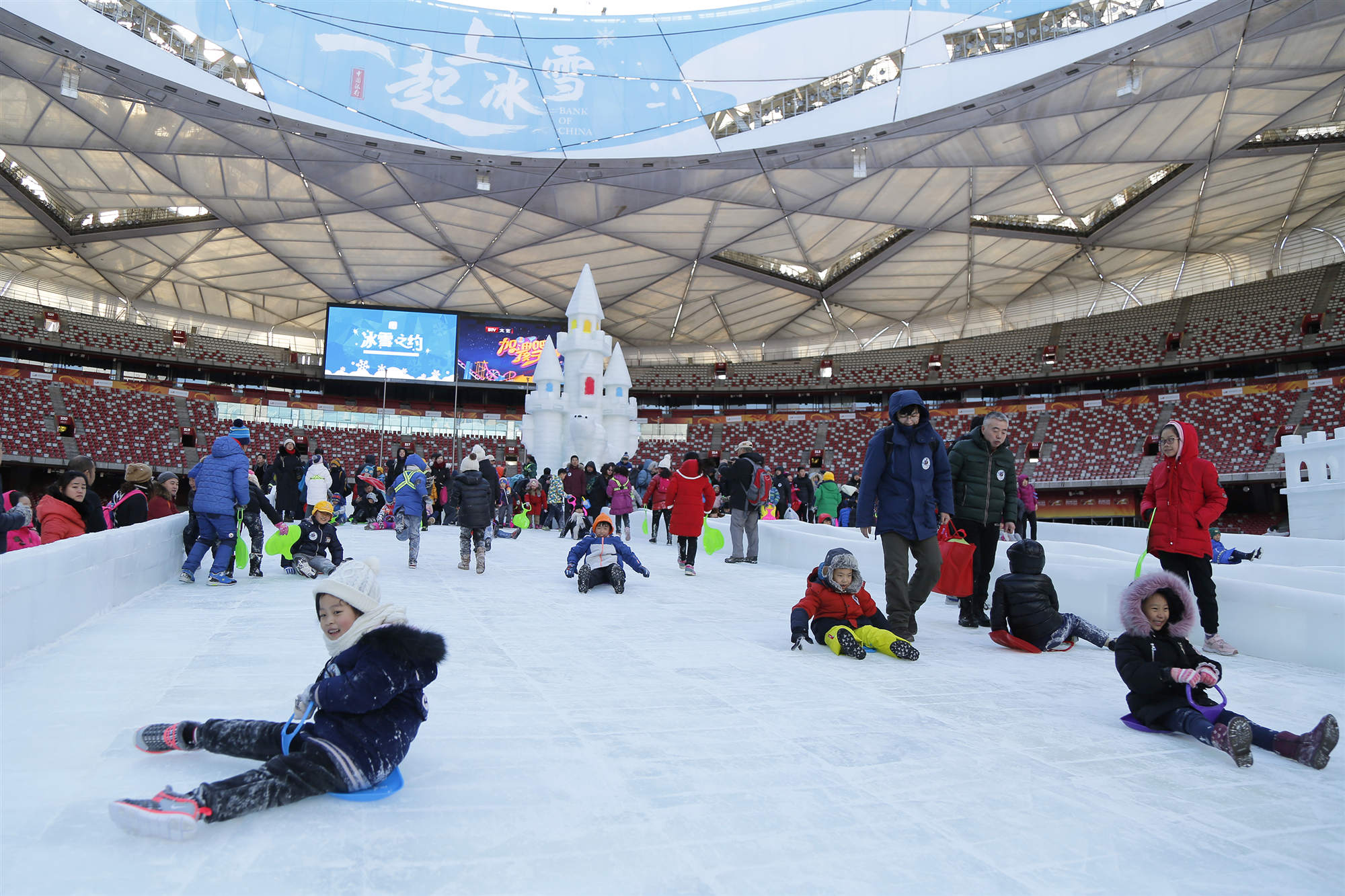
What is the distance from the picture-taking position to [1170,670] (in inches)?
140

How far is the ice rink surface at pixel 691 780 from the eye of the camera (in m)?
2.14

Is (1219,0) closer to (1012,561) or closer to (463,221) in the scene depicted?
(1012,561)

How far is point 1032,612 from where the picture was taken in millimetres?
5570

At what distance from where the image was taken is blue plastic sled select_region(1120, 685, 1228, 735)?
3480 mm

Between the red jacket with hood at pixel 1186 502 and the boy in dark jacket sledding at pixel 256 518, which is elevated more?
the red jacket with hood at pixel 1186 502

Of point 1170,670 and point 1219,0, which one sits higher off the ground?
point 1219,0

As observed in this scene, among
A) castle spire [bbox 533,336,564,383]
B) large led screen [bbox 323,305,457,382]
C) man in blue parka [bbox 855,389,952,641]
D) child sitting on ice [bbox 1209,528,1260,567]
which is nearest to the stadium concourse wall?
man in blue parka [bbox 855,389,952,641]

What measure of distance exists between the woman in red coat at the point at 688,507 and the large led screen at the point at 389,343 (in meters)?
30.6

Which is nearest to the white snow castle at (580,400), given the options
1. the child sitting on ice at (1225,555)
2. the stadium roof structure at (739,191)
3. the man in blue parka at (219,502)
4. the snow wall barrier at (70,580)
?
the stadium roof structure at (739,191)

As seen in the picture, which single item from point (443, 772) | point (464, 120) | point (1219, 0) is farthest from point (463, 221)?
point (443, 772)

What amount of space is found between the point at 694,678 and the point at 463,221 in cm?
2894

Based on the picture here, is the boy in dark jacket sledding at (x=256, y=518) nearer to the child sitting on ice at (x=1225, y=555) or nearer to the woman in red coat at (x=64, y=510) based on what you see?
the woman in red coat at (x=64, y=510)

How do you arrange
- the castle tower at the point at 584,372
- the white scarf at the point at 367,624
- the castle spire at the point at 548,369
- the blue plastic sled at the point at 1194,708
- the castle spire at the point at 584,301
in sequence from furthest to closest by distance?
1. the castle spire at the point at 584,301
2. the castle spire at the point at 548,369
3. the castle tower at the point at 584,372
4. the blue plastic sled at the point at 1194,708
5. the white scarf at the point at 367,624

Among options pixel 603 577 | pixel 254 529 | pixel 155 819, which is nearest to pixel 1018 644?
pixel 603 577
